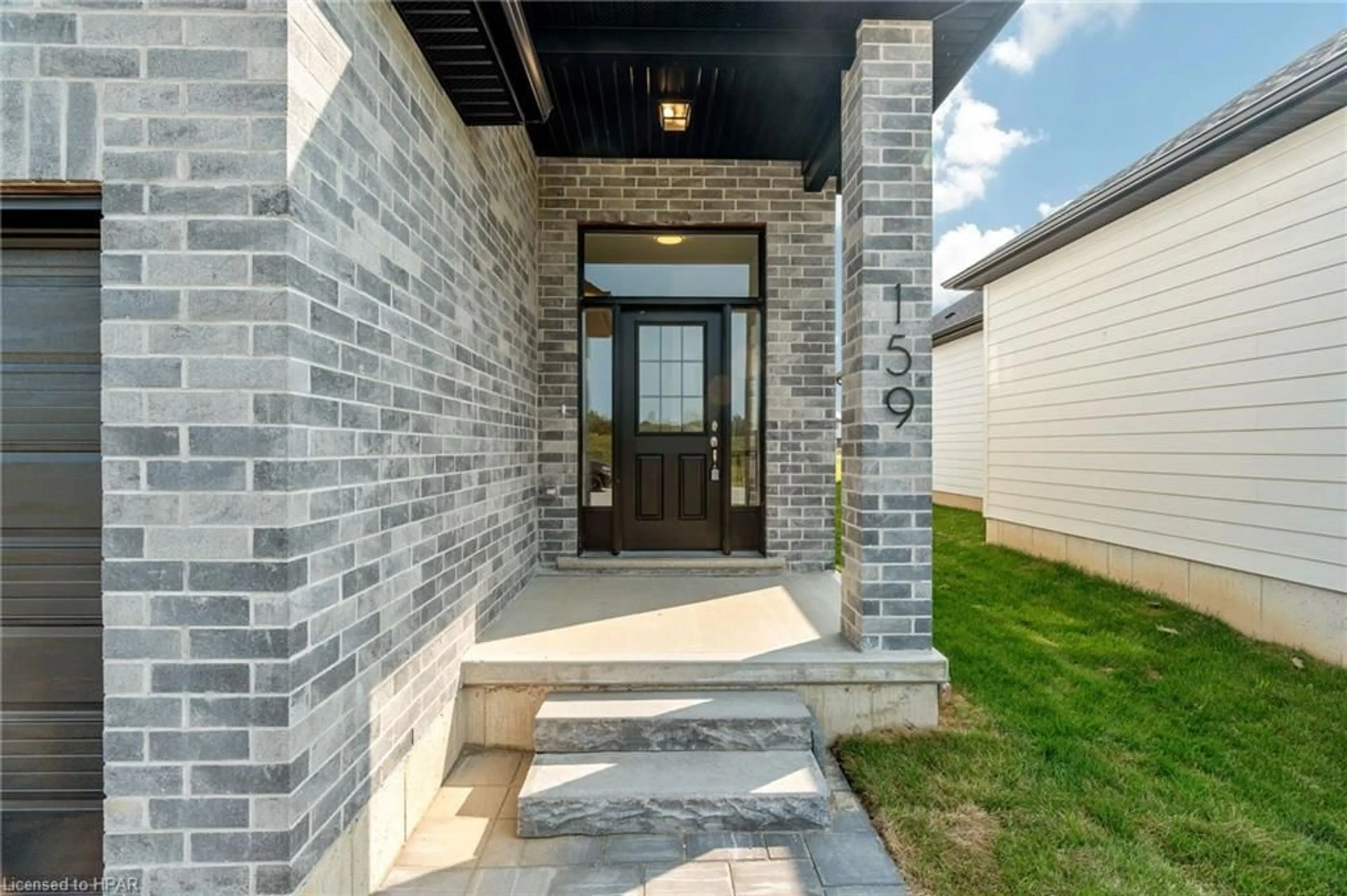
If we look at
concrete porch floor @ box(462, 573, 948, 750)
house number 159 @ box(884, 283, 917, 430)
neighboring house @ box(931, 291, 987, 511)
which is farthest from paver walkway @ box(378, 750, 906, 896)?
neighboring house @ box(931, 291, 987, 511)

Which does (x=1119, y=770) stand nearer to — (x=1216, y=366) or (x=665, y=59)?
(x=1216, y=366)

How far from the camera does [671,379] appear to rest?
15.8 feet

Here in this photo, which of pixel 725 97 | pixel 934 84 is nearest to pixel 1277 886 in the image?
pixel 934 84

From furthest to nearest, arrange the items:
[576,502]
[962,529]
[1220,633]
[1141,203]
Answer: [962,529]
[1141,203]
[576,502]
[1220,633]

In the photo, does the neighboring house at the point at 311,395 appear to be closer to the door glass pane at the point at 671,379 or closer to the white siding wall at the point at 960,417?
the door glass pane at the point at 671,379

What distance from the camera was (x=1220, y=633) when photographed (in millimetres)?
4188

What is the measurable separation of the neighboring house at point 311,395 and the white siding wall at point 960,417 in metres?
7.51

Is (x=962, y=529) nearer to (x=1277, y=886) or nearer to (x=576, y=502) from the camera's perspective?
(x=576, y=502)

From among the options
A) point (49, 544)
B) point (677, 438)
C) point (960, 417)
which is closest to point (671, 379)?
point (677, 438)

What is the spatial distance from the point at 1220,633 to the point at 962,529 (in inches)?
182

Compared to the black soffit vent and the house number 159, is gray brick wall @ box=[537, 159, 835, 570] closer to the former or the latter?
the black soffit vent

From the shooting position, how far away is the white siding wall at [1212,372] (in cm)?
376

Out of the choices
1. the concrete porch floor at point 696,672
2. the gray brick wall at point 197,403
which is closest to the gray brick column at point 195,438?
the gray brick wall at point 197,403

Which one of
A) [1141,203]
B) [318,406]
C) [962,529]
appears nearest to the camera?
[318,406]
